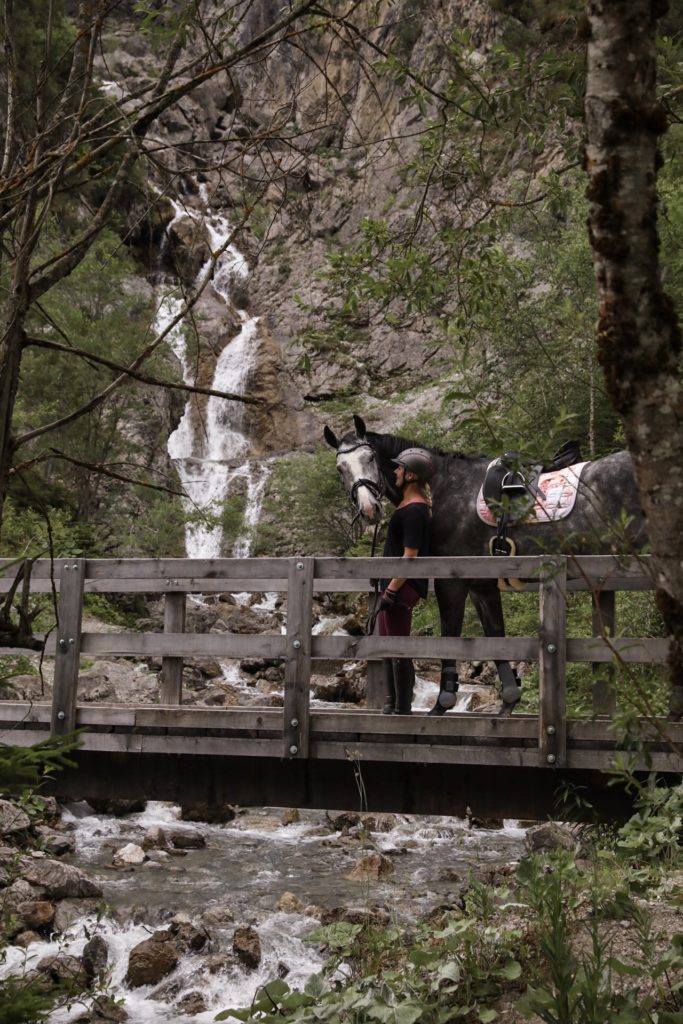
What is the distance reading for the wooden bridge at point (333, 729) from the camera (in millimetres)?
5641

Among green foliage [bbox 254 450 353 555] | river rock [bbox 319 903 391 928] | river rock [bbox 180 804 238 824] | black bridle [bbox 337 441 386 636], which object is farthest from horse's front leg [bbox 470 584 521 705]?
green foliage [bbox 254 450 353 555]

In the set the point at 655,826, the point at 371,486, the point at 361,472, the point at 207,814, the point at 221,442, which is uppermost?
the point at 221,442

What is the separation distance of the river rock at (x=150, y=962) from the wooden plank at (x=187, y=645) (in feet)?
8.40

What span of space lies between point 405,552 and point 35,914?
14.7ft

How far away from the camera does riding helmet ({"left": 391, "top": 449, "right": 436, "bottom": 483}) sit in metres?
7.04

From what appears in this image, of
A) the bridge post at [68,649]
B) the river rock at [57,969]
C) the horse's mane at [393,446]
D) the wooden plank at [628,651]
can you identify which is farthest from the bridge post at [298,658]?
the river rock at [57,969]

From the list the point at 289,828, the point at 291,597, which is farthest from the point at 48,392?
the point at 291,597

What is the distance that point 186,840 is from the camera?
10.9 metres

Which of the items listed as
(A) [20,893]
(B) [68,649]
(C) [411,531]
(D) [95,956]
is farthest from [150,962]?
(C) [411,531]

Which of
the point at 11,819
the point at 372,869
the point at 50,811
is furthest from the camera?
the point at 50,811

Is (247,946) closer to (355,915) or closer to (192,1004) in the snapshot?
(192,1004)

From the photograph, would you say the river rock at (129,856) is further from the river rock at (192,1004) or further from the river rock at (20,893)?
the river rock at (192,1004)

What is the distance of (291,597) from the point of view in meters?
6.26

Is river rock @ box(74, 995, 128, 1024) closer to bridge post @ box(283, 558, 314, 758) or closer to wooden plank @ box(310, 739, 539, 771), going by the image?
bridge post @ box(283, 558, 314, 758)
